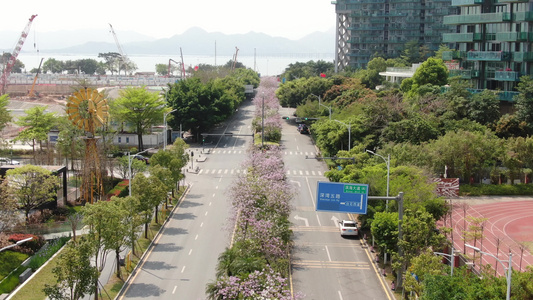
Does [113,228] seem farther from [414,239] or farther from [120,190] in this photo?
[120,190]

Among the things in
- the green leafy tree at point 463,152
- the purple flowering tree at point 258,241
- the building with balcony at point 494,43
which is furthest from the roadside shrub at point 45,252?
the building with balcony at point 494,43

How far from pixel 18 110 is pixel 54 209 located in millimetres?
85009

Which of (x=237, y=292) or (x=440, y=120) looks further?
(x=440, y=120)

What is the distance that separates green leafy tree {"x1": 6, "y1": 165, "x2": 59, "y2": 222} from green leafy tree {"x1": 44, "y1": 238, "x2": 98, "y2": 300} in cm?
1557

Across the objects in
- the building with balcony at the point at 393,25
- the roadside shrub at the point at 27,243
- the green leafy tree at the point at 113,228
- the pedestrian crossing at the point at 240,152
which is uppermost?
the building with balcony at the point at 393,25

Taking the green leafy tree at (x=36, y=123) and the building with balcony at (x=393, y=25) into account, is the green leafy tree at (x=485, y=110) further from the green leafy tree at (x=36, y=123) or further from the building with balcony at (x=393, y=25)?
the building with balcony at (x=393, y=25)

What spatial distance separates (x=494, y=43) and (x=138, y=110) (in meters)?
43.0

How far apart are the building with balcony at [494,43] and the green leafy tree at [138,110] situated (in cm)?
3723

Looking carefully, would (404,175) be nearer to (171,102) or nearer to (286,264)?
(286,264)

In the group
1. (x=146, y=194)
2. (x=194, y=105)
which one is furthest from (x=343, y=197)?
(x=194, y=105)

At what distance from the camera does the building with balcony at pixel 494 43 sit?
2623 inches

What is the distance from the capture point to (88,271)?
29.2m

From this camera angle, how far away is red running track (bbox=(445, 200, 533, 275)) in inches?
1442

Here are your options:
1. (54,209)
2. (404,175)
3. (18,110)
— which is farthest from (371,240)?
(18,110)
